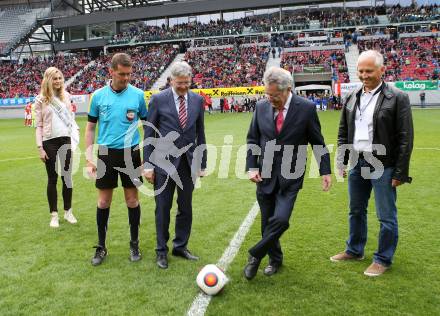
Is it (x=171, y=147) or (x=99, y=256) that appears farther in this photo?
(x=99, y=256)

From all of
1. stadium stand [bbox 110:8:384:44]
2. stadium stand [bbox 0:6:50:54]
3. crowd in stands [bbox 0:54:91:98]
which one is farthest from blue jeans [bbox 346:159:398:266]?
stadium stand [bbox 0:6:50:54]

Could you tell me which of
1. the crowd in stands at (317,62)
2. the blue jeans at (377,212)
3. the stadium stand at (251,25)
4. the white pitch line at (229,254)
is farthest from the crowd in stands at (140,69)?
the blue jeans at (377,212)

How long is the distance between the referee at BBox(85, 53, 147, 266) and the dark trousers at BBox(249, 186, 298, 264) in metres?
1.45

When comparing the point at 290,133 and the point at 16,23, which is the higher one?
the point at 16,23

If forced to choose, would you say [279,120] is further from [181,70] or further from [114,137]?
[114,137]

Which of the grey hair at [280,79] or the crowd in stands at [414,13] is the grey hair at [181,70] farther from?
the crowd in stands at [414,13]

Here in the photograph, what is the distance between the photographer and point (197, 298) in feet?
13.1

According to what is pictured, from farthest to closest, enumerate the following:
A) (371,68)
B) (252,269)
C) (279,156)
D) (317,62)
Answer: (317,62)
(252,269)
(279,156)
(371,68)

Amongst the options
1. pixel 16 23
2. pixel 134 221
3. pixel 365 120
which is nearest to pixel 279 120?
pixel 365 120

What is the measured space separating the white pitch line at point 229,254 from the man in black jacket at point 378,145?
139cm

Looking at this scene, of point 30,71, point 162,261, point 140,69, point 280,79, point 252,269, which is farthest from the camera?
point 30,71

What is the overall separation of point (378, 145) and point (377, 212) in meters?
0.66

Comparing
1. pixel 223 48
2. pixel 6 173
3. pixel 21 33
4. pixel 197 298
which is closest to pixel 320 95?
pixel 223 48

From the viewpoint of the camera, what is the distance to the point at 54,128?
624cm
